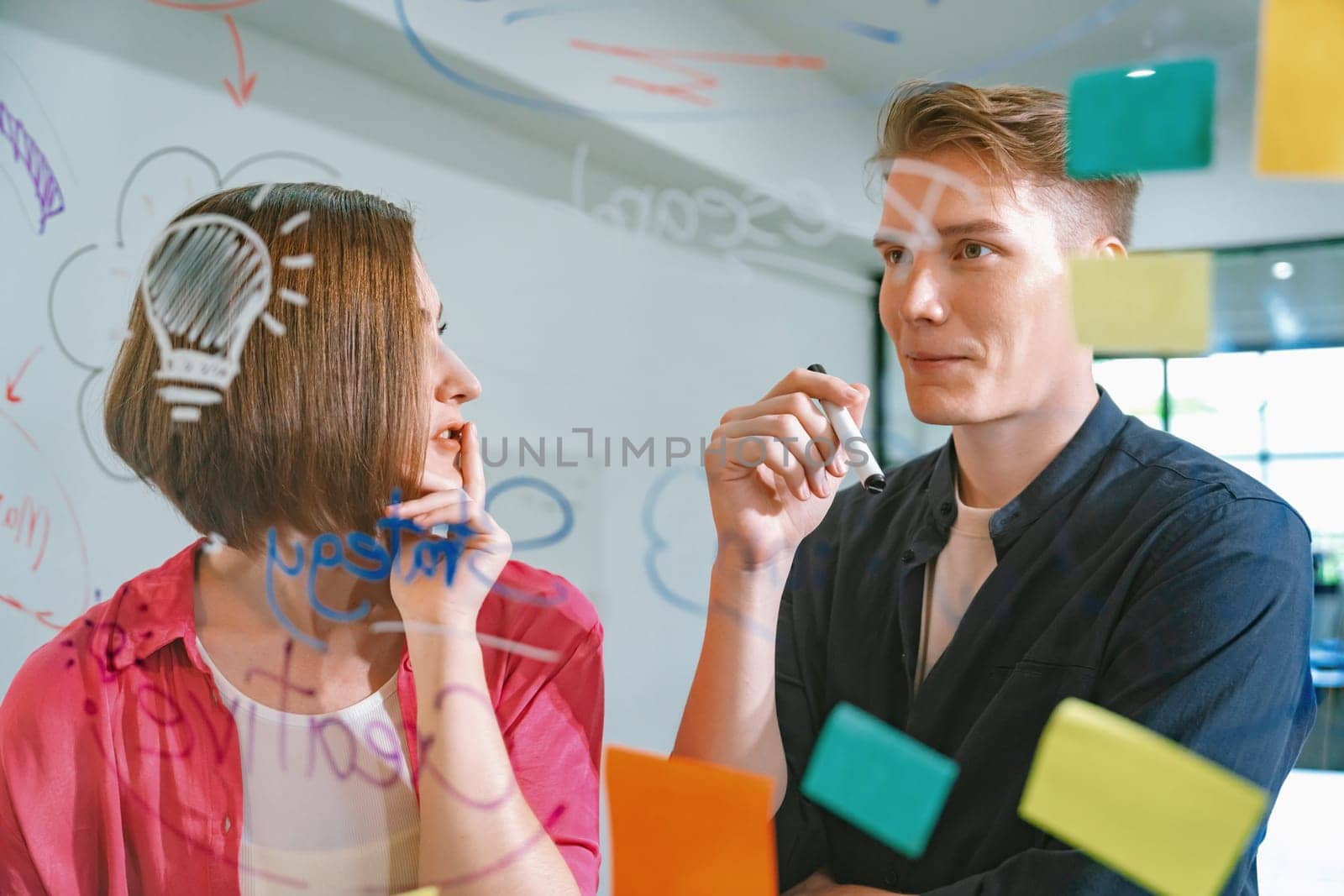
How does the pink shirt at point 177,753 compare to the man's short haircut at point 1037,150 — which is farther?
the pink shirt at point 177,753

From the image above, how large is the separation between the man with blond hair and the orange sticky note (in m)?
0.01

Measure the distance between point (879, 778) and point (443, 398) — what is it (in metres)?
0.32

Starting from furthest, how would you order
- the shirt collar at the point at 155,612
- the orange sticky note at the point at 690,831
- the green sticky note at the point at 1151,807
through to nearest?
the shirt collar at the point at 155,612 < the orange sticky note at the point at 690,831 < the green sticky note at the point at 1151,807

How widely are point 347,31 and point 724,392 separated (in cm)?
Result: 32

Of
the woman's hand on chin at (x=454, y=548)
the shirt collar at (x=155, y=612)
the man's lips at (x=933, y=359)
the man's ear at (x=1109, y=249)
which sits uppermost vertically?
the man's ear at (x=1109, y=249)

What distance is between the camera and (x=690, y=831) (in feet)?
1.82

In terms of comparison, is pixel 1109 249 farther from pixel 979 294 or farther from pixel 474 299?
pixel 474 299

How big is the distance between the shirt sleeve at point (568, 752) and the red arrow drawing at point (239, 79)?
41 centimetres

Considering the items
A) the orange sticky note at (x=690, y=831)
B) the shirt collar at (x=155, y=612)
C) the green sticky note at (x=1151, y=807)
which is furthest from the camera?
the shirt collar at (x=155, y=612)

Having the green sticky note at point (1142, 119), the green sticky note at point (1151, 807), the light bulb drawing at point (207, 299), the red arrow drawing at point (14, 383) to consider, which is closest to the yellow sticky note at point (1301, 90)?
the green sticky note at point (1142, 119)

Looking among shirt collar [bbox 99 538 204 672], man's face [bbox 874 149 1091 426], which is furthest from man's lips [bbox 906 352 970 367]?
shirt collar [bbox 99 538 204 672]

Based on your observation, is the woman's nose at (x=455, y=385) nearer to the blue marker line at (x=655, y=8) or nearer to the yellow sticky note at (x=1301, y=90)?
the blue marker line at (x=655, y=8)

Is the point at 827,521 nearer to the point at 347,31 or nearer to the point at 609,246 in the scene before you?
the point at 609,246

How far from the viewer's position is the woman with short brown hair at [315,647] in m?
0.60
